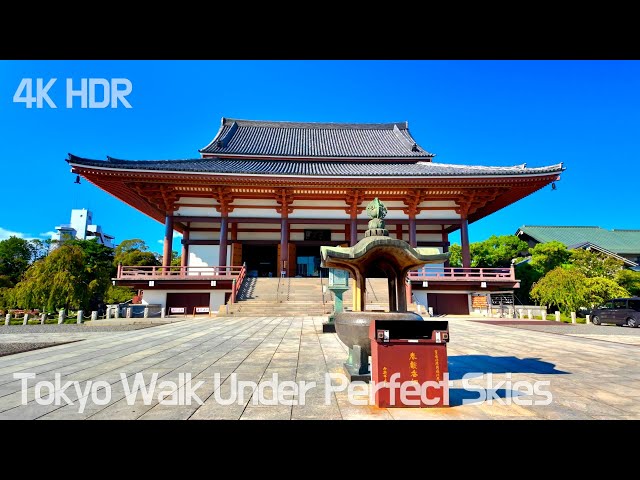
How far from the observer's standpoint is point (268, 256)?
23906 mm

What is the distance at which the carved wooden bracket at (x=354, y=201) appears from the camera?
1988cm

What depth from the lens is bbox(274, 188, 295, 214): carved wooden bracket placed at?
19805 millimetres

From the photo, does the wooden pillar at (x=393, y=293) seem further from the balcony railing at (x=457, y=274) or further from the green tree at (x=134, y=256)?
the green tree at (x=134, y=256)

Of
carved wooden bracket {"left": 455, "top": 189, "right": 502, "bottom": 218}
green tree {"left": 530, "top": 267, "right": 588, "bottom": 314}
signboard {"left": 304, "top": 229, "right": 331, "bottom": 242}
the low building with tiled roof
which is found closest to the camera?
green tree {"left": 530, "top": 267, "right": 588, "bottom": 314}

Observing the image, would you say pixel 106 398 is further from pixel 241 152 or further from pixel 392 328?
pixel 241 152

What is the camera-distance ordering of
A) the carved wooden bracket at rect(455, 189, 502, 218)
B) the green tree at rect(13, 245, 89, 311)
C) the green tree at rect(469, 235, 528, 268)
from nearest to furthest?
1. the green tree at rect(13, 245, 89, 311)
2. the carved wooden bracket at rect(455, 189, 502, 218)
3. the green tree at rect(469, 235, 528, 268)

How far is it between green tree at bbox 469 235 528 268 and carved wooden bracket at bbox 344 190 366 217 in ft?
56.8

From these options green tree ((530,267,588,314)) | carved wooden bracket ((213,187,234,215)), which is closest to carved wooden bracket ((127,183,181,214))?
carved wooden bracket ((213,187,234,215))

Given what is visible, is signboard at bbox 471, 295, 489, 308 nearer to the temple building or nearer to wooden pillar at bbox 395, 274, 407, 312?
the temple building

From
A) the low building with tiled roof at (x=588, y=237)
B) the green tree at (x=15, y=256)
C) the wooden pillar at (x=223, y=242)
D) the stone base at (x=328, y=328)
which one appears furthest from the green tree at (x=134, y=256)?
the low building with tiled roof at (x=588, y=237)
